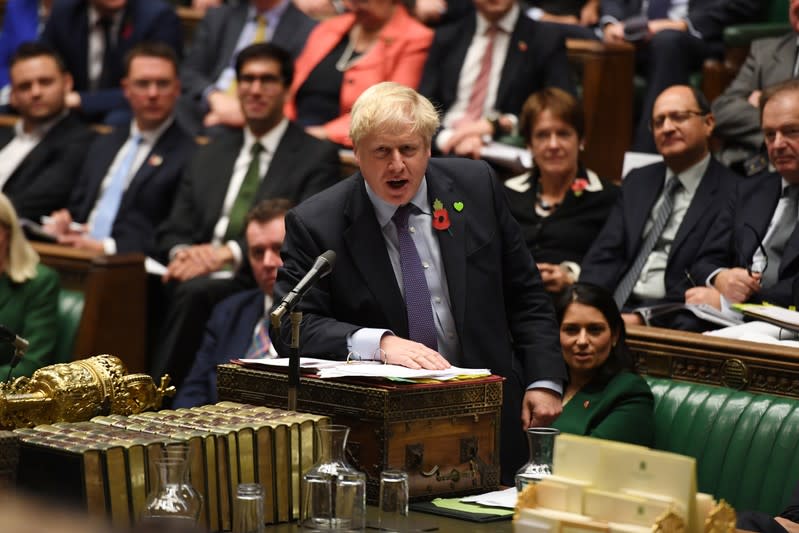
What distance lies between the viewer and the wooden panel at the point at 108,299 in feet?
15.6

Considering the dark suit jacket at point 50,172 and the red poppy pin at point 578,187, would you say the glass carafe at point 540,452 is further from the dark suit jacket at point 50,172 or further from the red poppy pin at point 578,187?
the dark suit jacket at point 50,172

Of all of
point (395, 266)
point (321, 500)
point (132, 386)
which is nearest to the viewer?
point (321, 500)

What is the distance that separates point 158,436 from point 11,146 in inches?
167

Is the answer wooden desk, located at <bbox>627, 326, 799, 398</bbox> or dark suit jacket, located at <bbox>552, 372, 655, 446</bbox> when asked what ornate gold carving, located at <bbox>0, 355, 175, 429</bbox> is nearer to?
dark suit jacket, located at <bbox>552, 372, 655, 446</bbox>

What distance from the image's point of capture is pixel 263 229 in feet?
14.8

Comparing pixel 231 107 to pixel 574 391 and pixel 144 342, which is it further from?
pixel 574 391

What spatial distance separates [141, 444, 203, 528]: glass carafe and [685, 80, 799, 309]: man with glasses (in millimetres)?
2350

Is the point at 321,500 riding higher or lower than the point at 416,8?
lower

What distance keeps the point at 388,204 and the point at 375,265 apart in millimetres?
134

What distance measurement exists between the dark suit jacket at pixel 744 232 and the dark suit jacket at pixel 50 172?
2958mm

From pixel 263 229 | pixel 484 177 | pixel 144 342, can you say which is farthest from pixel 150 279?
pixel 484 177

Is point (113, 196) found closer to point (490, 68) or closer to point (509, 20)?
point (490, 68)

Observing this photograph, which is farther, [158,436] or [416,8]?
[416,8]

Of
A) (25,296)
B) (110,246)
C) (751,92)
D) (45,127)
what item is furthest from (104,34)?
(751,92)
